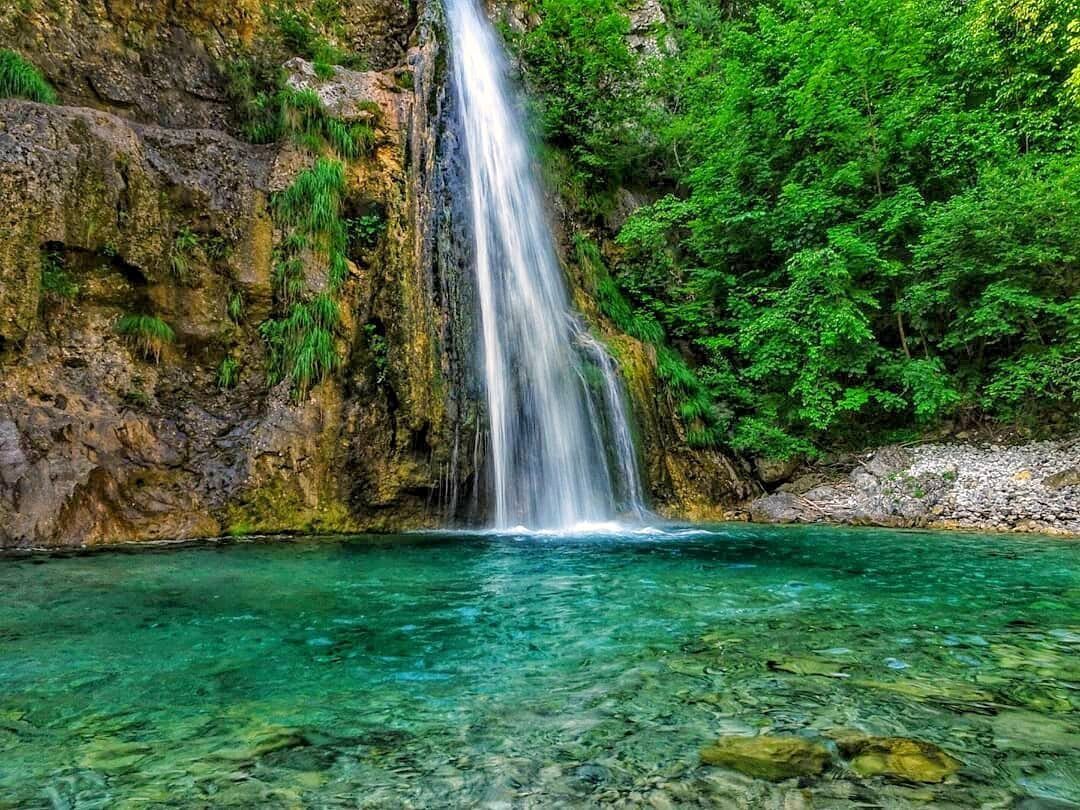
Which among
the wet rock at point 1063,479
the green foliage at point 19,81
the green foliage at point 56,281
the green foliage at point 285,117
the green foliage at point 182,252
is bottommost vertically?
the wet rock at point 1063,479

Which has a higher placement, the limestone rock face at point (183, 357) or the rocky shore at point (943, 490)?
the limestone rock face at point (183, 357)

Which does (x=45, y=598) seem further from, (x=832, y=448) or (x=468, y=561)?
(x=832, y=448)

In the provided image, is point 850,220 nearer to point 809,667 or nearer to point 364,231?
point 364,231

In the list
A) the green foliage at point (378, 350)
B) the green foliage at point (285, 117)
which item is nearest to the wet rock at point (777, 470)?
the green foliage at point (378, 350)

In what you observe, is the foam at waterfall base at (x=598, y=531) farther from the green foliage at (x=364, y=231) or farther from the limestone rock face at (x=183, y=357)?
the green foliage at (x=364, y=231)

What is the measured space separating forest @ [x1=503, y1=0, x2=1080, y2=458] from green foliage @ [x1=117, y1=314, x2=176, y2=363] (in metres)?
7.48

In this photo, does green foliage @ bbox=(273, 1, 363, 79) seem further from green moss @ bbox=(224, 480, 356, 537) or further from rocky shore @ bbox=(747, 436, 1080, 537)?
rocky shore @ bbox=(747, 436, 1080, 537)

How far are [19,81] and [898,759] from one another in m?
9.91

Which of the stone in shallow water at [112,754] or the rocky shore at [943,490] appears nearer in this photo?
the stone in shallow water at [112,754]

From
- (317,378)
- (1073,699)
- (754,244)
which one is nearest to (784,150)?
(754,244)

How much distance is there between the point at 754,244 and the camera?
40.0 ft

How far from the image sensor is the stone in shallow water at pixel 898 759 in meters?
1.60

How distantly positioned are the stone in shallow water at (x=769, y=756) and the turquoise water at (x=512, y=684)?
0.15ft

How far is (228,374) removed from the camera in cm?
755
